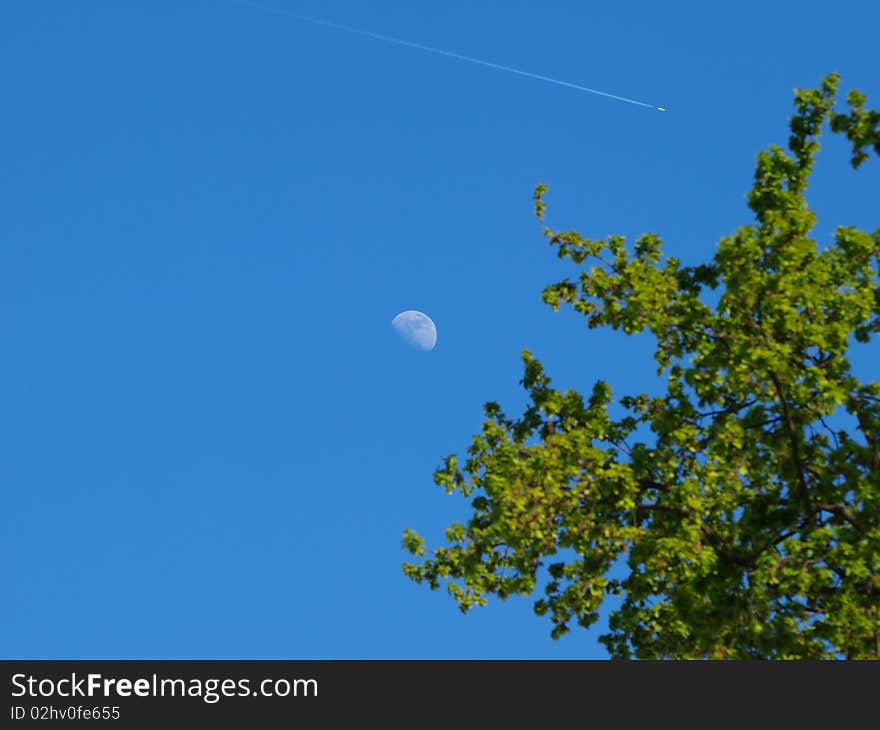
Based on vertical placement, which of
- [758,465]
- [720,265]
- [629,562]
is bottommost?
[629,562]

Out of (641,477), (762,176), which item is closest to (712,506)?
(641,477)

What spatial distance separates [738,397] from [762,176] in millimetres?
4000
